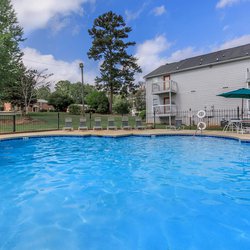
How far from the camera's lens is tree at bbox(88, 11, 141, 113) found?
33750mm

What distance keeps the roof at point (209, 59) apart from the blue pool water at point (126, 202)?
13.6 m

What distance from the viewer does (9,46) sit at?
18625 mm

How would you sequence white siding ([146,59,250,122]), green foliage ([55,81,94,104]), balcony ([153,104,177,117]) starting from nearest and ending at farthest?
white siding ([146,59,250,122]) < balcony ([153,104,177,117]) < green foliage ([55,81,94,104])

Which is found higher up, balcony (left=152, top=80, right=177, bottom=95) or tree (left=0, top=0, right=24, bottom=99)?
tree (left=0, top=0, right=24, bottom=99)

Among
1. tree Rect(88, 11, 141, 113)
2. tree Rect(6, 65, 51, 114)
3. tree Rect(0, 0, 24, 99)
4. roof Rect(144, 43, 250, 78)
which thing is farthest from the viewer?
tree Rect(88, 11, 141, 113)

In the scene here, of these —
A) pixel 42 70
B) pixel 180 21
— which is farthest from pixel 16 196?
pixel 42 70

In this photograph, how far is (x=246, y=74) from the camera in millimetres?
17812

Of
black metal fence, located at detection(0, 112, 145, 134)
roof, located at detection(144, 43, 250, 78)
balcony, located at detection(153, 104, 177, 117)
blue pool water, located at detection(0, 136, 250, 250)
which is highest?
roof, located at detection(144, 43, 250, 78)

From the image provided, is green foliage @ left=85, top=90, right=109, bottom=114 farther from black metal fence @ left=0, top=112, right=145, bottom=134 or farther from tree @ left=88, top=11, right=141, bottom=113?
black metal fence @ left=0, top=112, right=145, bottom=134

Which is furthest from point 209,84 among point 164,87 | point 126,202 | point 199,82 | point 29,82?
point 29,82

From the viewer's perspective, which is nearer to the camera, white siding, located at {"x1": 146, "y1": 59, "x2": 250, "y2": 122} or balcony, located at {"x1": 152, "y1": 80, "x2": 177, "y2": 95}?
white siding, located at {"x1": 146, "y1": 59, "x2": 250, "y2": 122}

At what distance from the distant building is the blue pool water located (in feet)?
42.1

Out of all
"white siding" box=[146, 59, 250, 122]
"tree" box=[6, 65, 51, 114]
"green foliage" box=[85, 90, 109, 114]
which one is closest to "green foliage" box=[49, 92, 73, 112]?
"green foliage" box=[85, 90, 109, 114]

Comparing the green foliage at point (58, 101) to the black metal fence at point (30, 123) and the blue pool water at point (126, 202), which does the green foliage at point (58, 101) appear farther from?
the blue pool water at point (126, 202)
